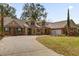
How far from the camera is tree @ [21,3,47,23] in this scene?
4273 millimetres

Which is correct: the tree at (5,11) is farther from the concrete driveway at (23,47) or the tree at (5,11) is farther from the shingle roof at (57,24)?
the shingle roof at (57,24)

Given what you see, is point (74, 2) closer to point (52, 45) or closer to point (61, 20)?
point (61, 20)

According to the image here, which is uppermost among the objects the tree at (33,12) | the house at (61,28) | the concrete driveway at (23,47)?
the tree at (33,12)

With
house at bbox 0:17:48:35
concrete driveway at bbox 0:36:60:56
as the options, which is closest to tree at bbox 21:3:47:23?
house at bbox 0:17:48:35

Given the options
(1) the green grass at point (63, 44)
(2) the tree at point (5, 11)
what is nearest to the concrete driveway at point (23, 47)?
→ (1) the green grass at point (63, 44)

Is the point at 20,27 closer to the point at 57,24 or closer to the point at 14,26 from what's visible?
the point at 14,26

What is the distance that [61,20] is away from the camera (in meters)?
4.28

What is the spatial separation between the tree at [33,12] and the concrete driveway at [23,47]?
0.65 feet

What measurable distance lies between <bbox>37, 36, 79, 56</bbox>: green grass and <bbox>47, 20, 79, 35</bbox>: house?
0.06m

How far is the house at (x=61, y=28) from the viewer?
4285mm

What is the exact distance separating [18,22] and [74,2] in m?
0.60

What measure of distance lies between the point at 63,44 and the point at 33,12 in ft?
1.46

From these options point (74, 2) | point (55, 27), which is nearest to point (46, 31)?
point (55, 27)

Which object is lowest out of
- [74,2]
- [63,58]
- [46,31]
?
[63,58]
